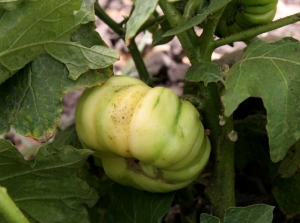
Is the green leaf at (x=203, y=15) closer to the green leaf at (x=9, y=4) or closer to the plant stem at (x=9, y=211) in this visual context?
the green leaf at (x=9, y=4)

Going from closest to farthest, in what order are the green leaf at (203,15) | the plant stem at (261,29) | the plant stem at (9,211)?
the plant stem at (9,211) < the green leaf at (203,15) < the plant stem at (261,29)

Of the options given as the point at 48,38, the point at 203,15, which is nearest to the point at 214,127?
the point at 203,15

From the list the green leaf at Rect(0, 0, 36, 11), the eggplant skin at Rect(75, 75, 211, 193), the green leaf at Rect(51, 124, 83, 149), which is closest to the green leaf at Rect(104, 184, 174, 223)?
the eggplant skin at Rect(75, 75, 211, 193)

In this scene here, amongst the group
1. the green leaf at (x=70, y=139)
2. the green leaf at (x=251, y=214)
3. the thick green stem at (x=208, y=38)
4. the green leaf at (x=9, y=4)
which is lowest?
the green leaf at (x=251, y=214)

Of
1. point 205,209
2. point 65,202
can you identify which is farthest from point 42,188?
point 205,209

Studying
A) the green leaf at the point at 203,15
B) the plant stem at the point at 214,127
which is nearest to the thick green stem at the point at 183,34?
the plant stem at the point at 214,127

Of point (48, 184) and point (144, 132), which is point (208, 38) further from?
point (48, 184)
